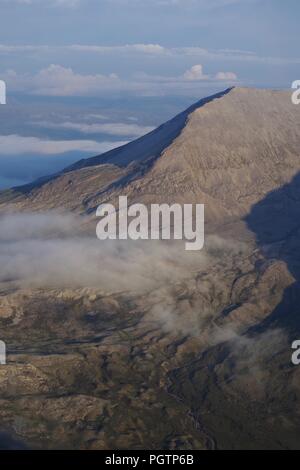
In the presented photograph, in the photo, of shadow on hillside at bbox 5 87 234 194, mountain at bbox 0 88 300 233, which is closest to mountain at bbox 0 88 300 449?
mountain at bbox 0 88 300 233

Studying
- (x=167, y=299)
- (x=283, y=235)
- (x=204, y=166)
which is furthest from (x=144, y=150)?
(x=167, y=299)

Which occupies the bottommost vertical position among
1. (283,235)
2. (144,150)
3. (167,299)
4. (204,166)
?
(167,299)

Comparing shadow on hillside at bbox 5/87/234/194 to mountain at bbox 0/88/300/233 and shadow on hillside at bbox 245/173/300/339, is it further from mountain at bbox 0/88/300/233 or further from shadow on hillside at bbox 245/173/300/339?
shadow on hillside at bbox 245/173/300/339

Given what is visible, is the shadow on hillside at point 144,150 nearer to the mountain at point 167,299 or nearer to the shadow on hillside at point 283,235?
the mountain at point 167,299

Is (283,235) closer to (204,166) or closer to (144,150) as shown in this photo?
(204,166)
